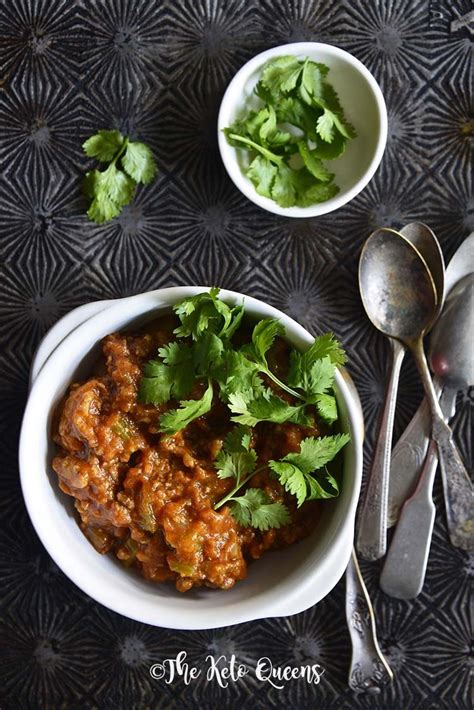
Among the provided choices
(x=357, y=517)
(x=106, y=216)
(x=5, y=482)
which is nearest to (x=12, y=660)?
(x=5, y=482)

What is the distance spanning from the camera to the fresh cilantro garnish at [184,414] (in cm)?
215

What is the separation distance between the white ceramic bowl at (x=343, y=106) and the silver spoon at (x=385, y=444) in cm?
27

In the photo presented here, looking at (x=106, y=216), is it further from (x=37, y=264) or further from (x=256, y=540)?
(x=256, y=540)

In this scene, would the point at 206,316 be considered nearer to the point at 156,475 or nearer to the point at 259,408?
the point at 259,408

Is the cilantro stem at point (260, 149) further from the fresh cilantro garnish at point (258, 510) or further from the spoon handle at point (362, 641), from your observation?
the spoon handle at point (362, 641)

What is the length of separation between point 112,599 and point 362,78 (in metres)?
1.83

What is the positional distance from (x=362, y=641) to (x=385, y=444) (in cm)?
69

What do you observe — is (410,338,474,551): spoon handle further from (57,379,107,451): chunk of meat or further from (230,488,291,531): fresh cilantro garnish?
(57,379,107,451): chunk of meat

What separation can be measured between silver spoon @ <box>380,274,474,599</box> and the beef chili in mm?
573

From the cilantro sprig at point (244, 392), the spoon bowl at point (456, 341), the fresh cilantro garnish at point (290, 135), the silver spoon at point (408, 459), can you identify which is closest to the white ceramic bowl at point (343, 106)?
the fresh cilantro garnish at point (290, 135)

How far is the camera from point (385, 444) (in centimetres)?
267

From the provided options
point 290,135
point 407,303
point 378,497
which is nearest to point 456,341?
point 407,303

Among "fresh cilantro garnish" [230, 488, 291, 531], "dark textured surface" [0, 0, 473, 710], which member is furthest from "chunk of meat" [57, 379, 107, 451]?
"dark textured surface" [0, 0, 473, 710]

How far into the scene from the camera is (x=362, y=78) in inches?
105
